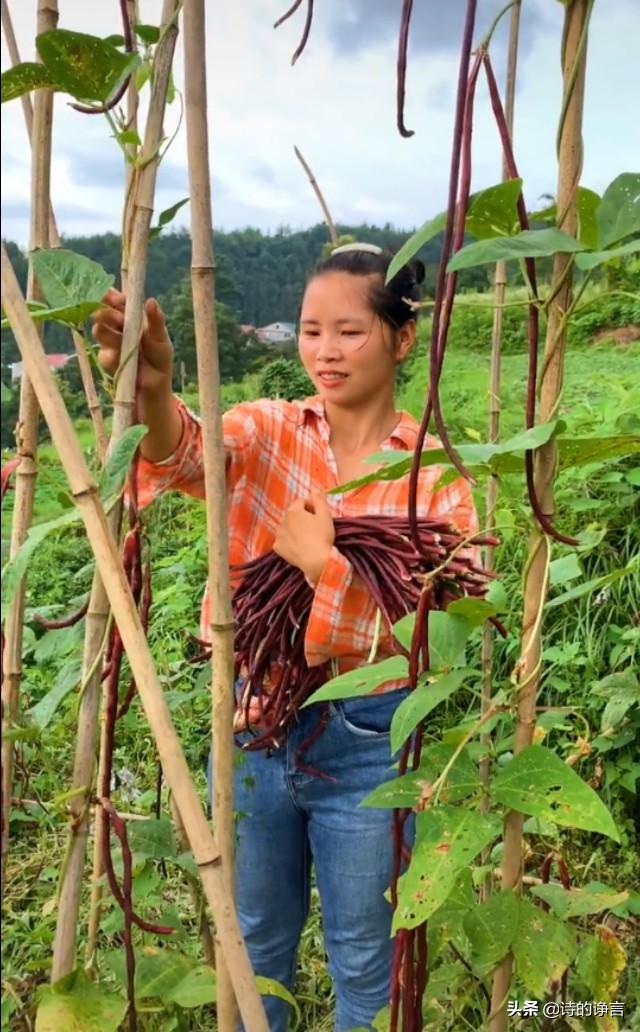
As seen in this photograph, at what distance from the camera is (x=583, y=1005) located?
889 mm

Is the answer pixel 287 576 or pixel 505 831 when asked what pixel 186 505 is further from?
pixel 505 831

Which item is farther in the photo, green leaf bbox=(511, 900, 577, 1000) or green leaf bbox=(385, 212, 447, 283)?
green leaf bbox=(511, 900, 577, 1000)

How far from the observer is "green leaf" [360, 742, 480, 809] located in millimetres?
526

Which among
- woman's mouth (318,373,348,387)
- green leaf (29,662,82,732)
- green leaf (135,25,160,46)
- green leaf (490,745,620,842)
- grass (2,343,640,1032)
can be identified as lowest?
grass (2,343,640,1032)

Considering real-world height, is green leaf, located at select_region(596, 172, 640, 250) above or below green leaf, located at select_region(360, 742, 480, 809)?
above

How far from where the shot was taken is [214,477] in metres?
0.51

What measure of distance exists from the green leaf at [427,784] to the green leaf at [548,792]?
0.02 metres

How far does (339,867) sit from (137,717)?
1.28 meters

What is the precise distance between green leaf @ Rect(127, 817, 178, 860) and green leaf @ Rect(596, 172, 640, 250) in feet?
1.80

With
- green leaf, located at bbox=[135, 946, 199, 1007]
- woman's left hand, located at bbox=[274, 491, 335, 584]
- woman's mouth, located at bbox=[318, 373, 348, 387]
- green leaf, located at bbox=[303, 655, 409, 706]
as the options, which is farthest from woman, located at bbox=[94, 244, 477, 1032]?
green leaf, located at bbox=[303, 655, 409, 706]

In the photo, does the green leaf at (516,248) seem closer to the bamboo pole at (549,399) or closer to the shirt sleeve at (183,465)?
the bamboo pole at (549,399)

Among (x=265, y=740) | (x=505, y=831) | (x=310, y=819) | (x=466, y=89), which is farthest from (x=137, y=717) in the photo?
(x=466, y=89)

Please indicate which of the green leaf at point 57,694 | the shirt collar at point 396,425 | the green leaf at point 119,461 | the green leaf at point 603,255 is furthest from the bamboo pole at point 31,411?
the shirt collar at point 396,425

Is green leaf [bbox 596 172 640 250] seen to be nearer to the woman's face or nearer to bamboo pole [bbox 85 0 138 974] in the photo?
bamboo pole [bbox 85 0 138 974]
